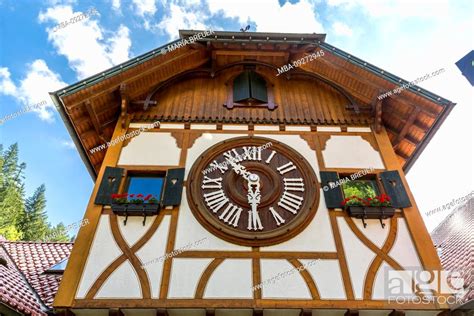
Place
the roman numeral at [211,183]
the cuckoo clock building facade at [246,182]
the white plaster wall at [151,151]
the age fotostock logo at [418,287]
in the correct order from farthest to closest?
1. the white plaster wall at [151,151]
2. the roman numeral at [211,183]
3. the cuckoo clock building facade at [246,182]
4. the age fotostock logo at [418,287]

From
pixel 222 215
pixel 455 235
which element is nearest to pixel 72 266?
pixel 222 215

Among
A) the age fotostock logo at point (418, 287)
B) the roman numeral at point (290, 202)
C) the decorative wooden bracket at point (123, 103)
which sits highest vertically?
the decorative wooden bracket at point (123, 103)

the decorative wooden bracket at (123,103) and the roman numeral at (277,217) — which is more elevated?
the decorative wooden bracket at (123,103)

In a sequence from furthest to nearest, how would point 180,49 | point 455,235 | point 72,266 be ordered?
point 455,235 → point 180,49 → point 72,266

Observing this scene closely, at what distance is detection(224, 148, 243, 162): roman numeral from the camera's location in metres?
7.21

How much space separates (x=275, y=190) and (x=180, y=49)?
4236 mm

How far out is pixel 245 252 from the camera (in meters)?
5.92

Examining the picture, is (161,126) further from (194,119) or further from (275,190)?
(275,190)

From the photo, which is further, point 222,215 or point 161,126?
point 161,126

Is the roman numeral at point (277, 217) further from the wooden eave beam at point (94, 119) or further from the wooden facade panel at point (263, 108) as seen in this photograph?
the wooden eave beam at point (94, 119)

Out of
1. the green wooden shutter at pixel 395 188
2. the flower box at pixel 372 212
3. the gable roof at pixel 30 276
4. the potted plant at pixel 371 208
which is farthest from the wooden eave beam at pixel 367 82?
the gable roof at pixel 30 276

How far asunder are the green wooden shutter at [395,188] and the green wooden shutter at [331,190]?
95 centimetres

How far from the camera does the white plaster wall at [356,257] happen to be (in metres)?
5.58

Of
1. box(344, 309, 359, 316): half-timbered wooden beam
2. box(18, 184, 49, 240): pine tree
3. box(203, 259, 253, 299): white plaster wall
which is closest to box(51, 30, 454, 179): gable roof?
box(203, 259, 253, 299): white plaster wall
